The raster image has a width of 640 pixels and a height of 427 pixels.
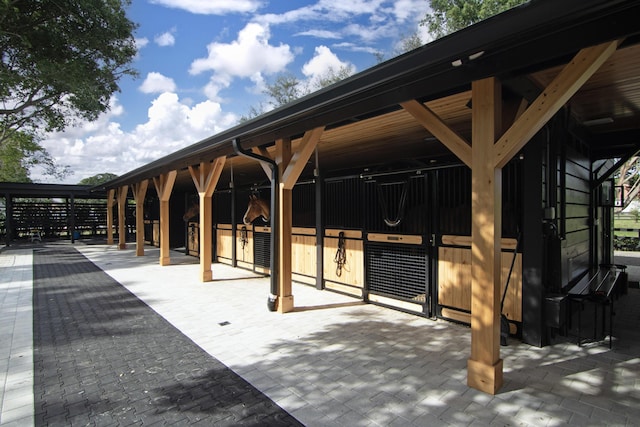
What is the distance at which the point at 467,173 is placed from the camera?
3861 mm

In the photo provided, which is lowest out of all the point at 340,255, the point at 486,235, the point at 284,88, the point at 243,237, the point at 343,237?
the point at 340,255

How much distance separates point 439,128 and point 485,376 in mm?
1835

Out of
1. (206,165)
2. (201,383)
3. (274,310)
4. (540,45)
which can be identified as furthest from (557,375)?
(206,165)

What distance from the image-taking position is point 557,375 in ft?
8.68

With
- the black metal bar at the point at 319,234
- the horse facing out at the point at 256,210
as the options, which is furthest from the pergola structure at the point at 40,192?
the black metal bar at the point at 319,234

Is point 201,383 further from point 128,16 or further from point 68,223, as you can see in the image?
point 68,223

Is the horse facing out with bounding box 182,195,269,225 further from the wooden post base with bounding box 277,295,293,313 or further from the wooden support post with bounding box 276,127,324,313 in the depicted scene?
the wooden post base with bounding box 277,295,293,313

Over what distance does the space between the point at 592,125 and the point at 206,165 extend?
600 centimetres

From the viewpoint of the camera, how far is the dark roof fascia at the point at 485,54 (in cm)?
152

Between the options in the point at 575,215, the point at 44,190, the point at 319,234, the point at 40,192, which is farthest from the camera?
the point at 40,192

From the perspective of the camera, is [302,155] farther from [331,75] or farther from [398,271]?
[331,75]

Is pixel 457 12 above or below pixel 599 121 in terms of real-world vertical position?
above

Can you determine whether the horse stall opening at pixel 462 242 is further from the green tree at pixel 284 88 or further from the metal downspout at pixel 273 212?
the green tree at pixel 284 88

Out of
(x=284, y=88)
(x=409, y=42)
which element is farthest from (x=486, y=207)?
(x=284, y=88)
